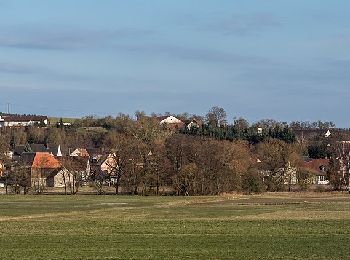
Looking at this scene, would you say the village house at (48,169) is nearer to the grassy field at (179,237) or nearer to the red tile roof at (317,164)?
the red tile roof at (317,164)

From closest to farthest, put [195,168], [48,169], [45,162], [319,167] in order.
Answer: [195,168] < [45,162] < [48,169] < [319,167]

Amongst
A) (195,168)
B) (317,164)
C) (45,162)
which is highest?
(45,162)

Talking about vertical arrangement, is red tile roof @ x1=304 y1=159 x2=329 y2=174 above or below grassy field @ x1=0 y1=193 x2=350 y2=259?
above

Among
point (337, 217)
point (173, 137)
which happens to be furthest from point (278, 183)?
point (337, 217)

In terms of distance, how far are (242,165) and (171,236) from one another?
7208 centimetres

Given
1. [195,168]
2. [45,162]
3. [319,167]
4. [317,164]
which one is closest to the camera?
[195,168]

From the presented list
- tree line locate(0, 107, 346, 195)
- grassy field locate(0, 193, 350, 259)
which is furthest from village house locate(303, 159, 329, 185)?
grassy field locate(0, 193, 350, 259)

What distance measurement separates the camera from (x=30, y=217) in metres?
55.9

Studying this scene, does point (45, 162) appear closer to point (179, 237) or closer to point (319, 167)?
point (319, 167)

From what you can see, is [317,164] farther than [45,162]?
Yes

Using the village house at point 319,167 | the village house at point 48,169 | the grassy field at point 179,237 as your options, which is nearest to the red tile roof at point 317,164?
the village house at point 319,167

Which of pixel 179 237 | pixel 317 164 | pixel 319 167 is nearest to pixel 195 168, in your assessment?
pixel 319 167

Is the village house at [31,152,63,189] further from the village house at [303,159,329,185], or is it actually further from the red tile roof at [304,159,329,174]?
the red tile roof at [304,159,329,174]

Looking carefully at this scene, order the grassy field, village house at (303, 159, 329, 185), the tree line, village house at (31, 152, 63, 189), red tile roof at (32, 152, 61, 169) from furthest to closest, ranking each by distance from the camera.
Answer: village house at (303, 159, 329, 185)
red tile roof at (32, 152, 61, 169)
village house at (31, 152, 63, 189)
the tree line
the grassy field
